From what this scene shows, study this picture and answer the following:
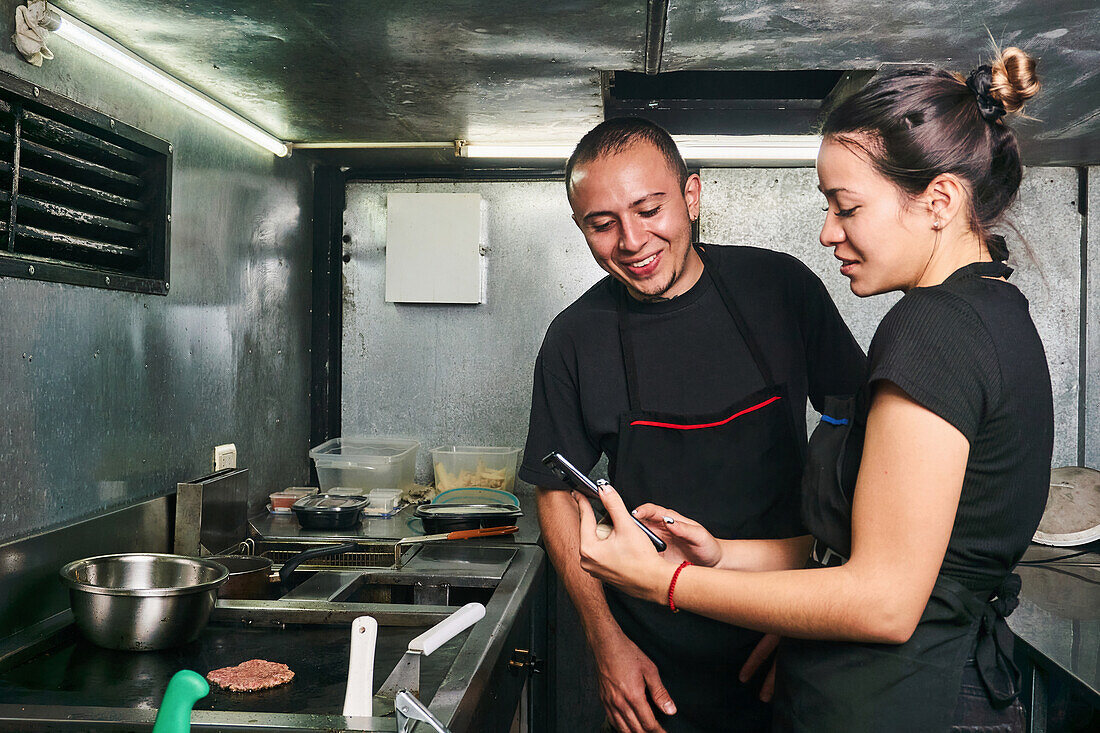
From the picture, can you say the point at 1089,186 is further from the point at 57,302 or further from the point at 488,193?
the point at 57,302

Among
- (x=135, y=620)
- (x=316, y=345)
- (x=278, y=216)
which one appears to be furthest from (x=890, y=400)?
(x=316, y=345)

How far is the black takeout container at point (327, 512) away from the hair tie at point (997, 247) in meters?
1.89

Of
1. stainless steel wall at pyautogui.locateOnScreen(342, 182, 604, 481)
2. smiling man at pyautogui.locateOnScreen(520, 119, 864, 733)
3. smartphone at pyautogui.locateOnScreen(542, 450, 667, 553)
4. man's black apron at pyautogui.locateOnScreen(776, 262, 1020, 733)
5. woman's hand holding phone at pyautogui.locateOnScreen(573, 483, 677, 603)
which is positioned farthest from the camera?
stainless steel wall at pyautogui.locateOnScreen(342, 182, 604, 481)

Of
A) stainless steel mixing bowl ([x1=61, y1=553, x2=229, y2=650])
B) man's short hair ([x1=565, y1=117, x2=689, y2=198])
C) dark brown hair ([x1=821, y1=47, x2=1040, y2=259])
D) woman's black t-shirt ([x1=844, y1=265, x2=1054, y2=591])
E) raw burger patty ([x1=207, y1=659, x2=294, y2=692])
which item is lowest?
raw burger patty ([x1=207, y1=659, x2=294, y2=692])

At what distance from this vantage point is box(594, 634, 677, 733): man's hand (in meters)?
1.64

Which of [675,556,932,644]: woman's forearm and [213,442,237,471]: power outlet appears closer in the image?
[675,556,932,644]: woman's forearm

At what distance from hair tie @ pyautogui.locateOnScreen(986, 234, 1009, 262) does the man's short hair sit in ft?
2.58

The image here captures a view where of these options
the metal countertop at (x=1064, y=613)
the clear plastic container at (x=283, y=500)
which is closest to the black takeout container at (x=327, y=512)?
the clear plastic container at (x=283, y=500)

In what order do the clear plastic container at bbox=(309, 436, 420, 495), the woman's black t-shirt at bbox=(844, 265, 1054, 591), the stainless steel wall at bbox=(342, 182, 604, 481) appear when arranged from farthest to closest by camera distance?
the stainless steel wall at bbox=(342, 182, 604, 481), the clear plastic container at bbox=(309, 436, 420, 495), the woman's black t-shirt at bbox=(844, 265, 1054, 591)

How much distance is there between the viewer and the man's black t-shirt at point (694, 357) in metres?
1.77

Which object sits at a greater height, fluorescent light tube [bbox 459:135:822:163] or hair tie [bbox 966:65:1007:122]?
fluorescent light tube [bbox 459:135:822:163]

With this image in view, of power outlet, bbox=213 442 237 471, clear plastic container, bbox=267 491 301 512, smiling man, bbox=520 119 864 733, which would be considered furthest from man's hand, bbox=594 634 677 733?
clear plastic container, bbox=267 491 301 512

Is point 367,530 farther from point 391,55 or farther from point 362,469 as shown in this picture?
point 391,55

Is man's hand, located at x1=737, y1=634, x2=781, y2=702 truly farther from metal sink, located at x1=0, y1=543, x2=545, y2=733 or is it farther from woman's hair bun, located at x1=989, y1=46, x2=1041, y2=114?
woman's hair bun, located at x1=989, y1=46, x2=1041, y2=114
